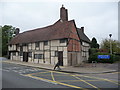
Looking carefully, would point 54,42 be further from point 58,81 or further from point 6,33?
point 6,33

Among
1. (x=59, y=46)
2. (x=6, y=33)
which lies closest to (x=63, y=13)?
(x=59, y=46)

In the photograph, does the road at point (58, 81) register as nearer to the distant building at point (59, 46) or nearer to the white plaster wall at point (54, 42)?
the distant building at point (59, 46)

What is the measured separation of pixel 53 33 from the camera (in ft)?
67.1

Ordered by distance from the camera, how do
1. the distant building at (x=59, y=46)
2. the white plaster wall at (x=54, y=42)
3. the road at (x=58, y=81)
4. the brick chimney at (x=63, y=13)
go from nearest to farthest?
the road at (x=58, y=81), the distant building at (x=59, y=46), the white plaster wall at (x=54, y=42), the brick chimney at (x=63, y=13)

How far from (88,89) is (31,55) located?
59.7 ft

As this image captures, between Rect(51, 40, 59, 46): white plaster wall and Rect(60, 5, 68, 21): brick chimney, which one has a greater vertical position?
Rect(60, 5, 68, 21): brick chimney

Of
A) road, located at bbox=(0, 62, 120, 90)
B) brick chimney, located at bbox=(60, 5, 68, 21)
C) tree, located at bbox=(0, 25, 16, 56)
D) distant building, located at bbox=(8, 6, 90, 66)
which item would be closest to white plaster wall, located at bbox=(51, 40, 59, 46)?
distant building, located at bbox=(8, 6, 90, 66)

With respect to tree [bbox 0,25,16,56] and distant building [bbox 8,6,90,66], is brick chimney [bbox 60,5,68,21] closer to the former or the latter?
distant building [bbox 8,6,90,66]

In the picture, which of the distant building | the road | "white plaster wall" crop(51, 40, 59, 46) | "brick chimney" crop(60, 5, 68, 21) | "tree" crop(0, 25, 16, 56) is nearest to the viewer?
the road

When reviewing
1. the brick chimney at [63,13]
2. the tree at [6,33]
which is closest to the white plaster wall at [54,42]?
the brick chimney at [63,13]

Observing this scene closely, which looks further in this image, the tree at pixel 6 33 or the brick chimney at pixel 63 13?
the tree at pixel 6 33

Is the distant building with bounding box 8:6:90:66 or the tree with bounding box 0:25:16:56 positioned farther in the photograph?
the tree with bounding box 0:25:16:56

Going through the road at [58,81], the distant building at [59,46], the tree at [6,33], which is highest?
the tree at [6,33]

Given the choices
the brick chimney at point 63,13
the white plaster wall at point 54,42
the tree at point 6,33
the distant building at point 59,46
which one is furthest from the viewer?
the tree at point 6,33
